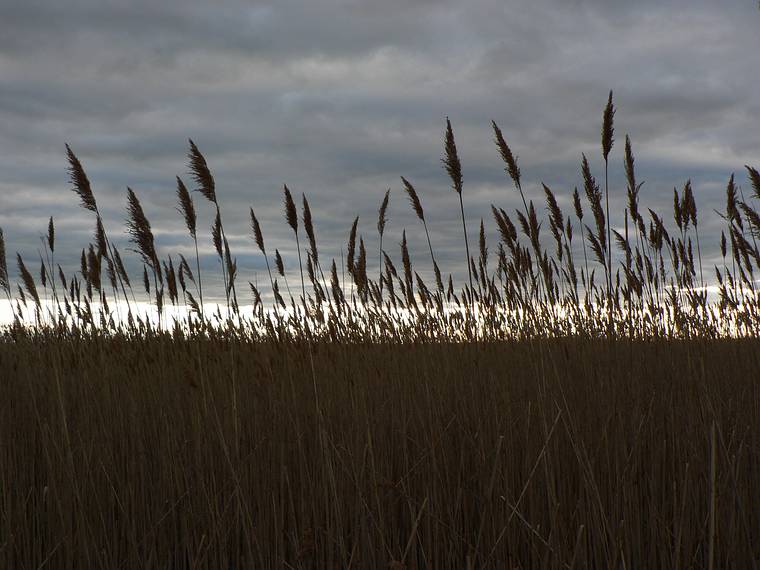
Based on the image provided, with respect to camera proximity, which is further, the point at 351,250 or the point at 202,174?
the point at 351,250

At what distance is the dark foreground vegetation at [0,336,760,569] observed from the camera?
5.74 feet

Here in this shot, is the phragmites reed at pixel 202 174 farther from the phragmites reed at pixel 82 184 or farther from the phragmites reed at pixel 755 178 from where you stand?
the phragmites reed at pixel 755 178

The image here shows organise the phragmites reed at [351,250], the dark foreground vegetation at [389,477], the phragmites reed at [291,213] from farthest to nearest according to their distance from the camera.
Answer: the phragmites reed at [351,250] < the phragmites reed at [291,213] < the dark foreground vegetation at [389,477]

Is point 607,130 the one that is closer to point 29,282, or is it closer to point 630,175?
point 630,175

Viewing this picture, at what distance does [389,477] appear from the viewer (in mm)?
2432

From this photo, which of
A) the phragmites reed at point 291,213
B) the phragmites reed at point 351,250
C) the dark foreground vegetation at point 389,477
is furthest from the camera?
the phragmites reed at point 351,250

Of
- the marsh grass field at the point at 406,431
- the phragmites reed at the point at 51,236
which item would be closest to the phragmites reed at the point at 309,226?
the marsh grass field at the point at 406,431

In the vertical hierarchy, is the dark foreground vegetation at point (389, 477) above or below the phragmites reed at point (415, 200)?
below

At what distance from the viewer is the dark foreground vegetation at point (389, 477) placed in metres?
1.75

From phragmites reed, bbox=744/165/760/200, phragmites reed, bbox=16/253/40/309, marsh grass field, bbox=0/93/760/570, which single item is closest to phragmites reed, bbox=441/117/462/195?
marsh grass field, bbox=0/93/760/570

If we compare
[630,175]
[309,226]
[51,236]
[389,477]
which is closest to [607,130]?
[630,175]

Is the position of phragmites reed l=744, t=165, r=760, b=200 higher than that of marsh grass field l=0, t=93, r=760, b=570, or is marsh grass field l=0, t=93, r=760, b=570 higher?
phragmites reed l=744, t=165, r=760, b=200

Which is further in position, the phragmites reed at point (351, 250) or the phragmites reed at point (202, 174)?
the phragmites reed at point (351, 250)

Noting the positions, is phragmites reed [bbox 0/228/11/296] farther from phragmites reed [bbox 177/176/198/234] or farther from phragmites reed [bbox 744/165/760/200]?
phragmites reed [bbox 744/165/760/200]
